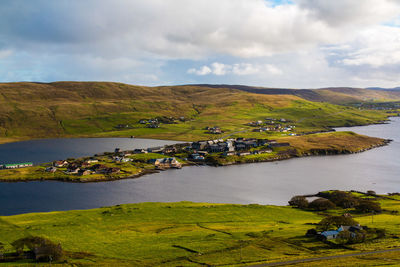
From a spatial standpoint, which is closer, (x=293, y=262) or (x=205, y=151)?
(x=293, y=262)

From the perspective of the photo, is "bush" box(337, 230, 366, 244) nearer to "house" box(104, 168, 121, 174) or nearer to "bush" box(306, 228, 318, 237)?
"bush" box(306, 228, 318, 237)

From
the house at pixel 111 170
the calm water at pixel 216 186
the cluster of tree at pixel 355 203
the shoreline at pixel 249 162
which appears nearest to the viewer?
the cluster of tree at pixel 355 203

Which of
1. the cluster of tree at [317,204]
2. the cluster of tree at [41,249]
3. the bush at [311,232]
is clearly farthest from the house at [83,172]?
the bush at [311,232]

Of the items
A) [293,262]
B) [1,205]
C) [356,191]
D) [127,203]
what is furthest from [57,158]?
[293,262]

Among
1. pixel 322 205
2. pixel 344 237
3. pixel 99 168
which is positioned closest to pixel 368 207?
pixel 322 205

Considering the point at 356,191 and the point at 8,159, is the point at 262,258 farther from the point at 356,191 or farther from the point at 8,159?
the point at 8,159

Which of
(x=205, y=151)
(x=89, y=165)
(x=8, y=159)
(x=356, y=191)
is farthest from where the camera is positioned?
(x=205, y=151)

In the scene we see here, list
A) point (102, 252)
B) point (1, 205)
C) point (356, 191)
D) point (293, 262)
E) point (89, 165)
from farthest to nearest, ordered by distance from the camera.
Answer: point (89, 165)
point (356, 191)
point (1, 205)
point (102, 252)
point (293, 262)

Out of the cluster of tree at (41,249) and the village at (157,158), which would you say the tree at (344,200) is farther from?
the village at (157,158)
